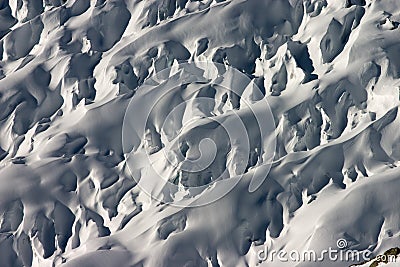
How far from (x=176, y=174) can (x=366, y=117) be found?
9.30 metres

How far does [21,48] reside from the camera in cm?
6100

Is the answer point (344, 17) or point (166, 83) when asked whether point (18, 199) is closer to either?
point (166, 83)

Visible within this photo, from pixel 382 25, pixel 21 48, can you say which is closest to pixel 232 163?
pixel 382 25

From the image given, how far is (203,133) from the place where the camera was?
50.0 meters

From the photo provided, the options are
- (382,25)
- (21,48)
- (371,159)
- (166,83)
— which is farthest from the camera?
(21,48)

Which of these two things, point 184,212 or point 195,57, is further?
point 195,57

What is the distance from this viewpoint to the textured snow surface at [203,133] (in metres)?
45.8

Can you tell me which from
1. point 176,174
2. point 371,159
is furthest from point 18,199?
point 371,159

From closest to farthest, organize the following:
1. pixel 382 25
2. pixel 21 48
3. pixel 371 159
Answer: pixel 371 159 → pixel 382 25 → pixel 21 48

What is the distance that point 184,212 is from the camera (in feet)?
154

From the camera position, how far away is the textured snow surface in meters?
45.8

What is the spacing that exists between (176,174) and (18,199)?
807 centimetres

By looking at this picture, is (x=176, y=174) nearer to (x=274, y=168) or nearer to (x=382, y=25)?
(x=274, y=168)

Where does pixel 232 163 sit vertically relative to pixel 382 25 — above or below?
below
